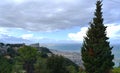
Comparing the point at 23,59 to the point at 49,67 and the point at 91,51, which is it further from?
the point at 91,51

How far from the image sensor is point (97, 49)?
46969 millimetres

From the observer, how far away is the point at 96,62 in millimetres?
46594

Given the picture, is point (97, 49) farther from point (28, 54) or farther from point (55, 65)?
point (28, 54)

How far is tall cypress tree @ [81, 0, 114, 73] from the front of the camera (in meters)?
46.8

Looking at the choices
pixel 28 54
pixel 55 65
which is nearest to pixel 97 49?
pixel 55 65

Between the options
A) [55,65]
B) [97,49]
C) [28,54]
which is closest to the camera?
[97,49]

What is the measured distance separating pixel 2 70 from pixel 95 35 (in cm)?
6335

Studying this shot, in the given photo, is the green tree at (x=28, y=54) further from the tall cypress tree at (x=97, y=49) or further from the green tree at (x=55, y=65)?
the tall cypress tree at (x=97, y=49)

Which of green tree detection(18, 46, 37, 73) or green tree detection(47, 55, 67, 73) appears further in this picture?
green tree detection(18, 46, 37, 73)

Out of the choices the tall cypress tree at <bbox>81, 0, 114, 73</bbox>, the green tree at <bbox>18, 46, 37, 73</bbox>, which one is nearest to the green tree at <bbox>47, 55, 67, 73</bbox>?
the green tree at <bbox>18, 46, 37, 73</bbox>

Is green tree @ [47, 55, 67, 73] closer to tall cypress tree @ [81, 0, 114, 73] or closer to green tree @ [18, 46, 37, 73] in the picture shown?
green tree @ [18, 46, 37, 73]

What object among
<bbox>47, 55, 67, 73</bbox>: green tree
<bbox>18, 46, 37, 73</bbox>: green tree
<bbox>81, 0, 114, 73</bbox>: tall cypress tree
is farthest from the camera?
<bbox>18, 46, 37, 73</bbox>: green tree

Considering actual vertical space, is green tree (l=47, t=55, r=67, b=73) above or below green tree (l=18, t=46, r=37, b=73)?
below

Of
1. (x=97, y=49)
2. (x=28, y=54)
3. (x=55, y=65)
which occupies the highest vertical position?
(x=28, y=54)
